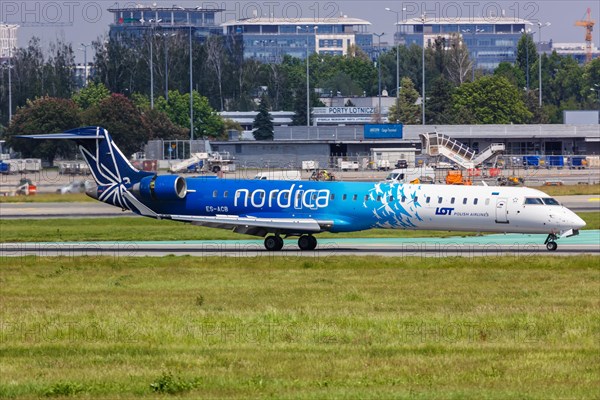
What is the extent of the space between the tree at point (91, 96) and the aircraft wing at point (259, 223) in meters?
107

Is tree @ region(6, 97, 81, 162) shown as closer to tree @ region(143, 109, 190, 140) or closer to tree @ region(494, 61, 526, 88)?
tree @ region(143, 109, 190, 140)

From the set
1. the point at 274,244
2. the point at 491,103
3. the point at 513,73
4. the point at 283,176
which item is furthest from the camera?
the point at 513,73

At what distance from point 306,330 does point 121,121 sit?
100 meters

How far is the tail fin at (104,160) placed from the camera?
150ft

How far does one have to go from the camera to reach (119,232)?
53.4 metres

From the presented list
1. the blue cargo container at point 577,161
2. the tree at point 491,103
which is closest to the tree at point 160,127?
the tree at point 491,103

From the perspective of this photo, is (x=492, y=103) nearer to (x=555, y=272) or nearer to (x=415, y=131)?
(x=415, y=131)

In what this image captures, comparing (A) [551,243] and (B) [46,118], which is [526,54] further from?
(A) [551,243]

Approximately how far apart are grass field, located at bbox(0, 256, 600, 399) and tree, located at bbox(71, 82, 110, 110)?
369ft

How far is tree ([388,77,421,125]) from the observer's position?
162m

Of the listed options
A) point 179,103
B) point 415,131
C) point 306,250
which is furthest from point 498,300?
point 179,103

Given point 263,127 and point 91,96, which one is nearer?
point 263,127

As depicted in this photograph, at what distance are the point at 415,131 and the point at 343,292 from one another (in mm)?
103254

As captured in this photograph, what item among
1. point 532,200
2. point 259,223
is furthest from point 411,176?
point 532,200
